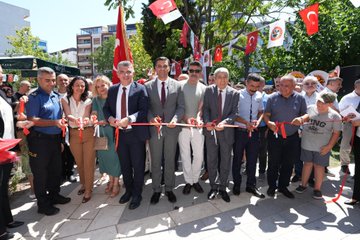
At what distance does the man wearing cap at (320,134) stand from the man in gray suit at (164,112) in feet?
6.86

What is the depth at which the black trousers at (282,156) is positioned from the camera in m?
4.18

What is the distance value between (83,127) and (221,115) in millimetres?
2250

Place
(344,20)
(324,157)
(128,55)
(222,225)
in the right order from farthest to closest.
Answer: (344,20)
(128,55)
(324,157)
(222,225)

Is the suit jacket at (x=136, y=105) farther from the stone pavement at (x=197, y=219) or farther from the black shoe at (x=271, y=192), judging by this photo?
the black shoe at (x=271, y=192)

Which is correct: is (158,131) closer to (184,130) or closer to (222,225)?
(184,130)

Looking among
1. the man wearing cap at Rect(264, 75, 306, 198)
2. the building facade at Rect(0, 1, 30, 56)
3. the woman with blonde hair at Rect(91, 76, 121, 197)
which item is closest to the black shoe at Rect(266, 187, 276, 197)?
the man wearing cap at Rect(264, 75, 306, 198)

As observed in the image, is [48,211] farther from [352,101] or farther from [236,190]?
[352,101]

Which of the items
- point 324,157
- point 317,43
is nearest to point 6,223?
point 324,157

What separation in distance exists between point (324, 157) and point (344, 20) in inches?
310

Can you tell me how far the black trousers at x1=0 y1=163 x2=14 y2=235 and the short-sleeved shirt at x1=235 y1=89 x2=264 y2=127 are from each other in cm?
344

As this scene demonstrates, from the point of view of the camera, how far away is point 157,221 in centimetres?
361

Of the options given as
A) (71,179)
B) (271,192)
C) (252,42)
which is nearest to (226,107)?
(271,192)

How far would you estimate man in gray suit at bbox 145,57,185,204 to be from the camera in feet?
13.2

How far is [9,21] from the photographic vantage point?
52500 millimetres
